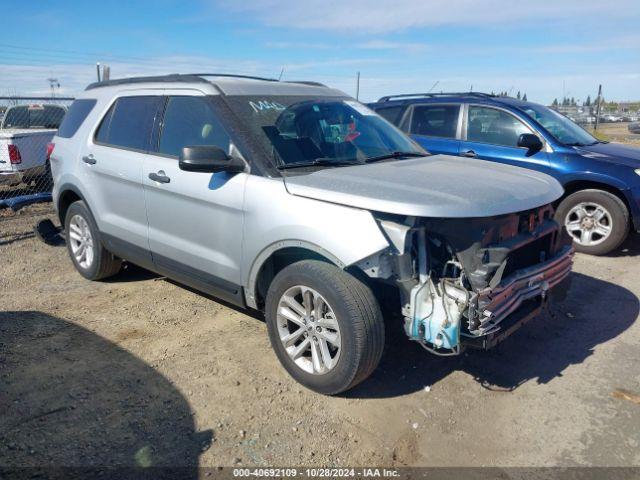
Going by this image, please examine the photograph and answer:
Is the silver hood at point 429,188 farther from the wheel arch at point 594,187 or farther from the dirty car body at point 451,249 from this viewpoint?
the wheel arch at point 594,187

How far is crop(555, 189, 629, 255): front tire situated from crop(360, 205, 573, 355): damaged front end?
151 inches

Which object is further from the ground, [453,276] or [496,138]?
[496,138]

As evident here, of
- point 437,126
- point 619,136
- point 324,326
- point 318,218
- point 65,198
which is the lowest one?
point 324,326

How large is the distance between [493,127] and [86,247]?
17.2 ft

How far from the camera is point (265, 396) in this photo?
3410mm

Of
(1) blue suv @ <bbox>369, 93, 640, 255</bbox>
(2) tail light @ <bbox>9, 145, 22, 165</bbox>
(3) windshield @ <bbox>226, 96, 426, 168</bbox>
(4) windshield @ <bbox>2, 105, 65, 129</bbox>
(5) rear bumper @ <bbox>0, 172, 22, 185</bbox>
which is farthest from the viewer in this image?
(4) windshield @ <bbox>2, 105, 65, 129</bbox>

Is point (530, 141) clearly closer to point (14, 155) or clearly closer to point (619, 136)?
point (14, 155)

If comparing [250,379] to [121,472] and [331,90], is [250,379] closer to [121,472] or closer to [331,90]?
[121,472]

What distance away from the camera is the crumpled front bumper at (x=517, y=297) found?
2955mm

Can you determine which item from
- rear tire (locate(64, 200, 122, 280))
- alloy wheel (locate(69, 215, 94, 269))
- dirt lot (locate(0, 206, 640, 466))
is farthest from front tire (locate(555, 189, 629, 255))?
alloy wheel (locate(69, 215, 94, 269))

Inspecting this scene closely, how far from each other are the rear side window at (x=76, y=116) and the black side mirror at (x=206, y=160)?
89.9 inches

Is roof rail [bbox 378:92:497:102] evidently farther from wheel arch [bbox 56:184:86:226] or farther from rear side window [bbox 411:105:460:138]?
wheel arch [bbox 56:184:86:226]

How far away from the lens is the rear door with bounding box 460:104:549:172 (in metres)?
6.77

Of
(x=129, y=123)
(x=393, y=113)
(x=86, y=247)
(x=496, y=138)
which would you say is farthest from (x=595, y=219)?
(x=86, y=247)
